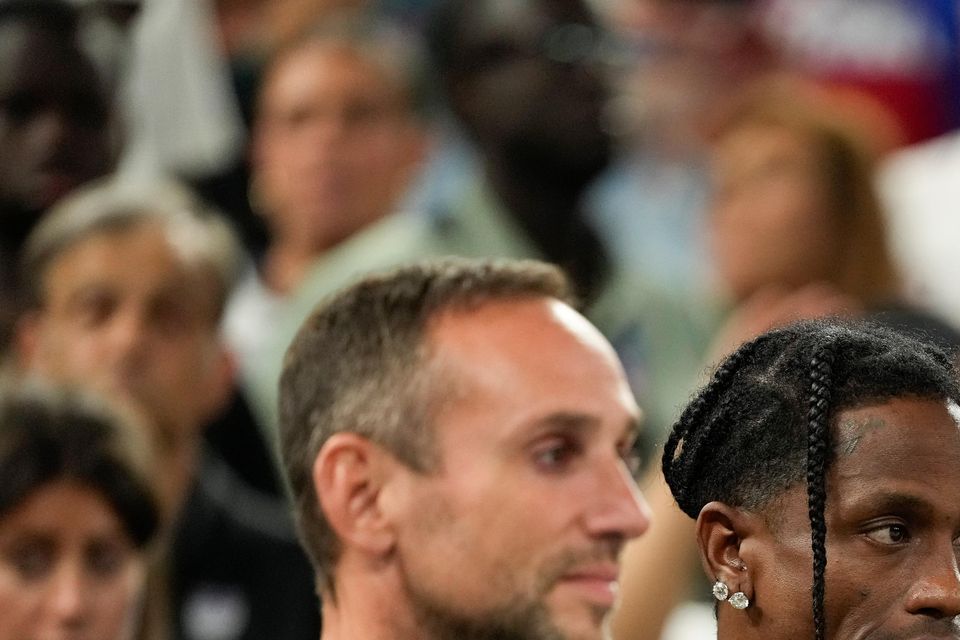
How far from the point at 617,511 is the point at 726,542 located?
57cm

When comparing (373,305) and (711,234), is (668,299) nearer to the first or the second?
(711,234)

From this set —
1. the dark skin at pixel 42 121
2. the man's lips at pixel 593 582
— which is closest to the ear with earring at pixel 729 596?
the man's lips at pixel 593 582

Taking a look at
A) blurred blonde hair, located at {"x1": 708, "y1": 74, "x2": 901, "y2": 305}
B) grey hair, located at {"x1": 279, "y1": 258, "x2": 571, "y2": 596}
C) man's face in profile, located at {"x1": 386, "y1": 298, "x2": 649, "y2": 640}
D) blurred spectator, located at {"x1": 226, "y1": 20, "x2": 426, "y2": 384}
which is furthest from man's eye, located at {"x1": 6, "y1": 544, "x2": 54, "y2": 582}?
blurred blonde hair, located at {"x1": 708, "y1": 74, "x2": 901, "y2": 305}

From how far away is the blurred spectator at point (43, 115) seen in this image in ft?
15.9

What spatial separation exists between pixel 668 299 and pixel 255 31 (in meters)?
1.58

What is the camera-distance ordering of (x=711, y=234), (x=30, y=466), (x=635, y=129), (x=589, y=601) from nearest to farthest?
(x=589, y=601), (x=30, y=466), (x=711, y=234), (x=635, y=129)

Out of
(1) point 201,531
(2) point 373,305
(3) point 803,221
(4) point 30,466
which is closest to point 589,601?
(2) point 373,305

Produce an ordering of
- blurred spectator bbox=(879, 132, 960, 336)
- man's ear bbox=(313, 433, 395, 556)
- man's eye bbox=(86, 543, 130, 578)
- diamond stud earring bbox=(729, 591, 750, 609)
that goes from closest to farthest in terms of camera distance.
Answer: diamond stud earring bbox=(729, 591, 750, 609)
man's ear bbox=(313, 433, 395, 556)
man's eye bbox=(86, 543, 130, 578)
blurred spectator bbox=(879, 132, 960, 336)

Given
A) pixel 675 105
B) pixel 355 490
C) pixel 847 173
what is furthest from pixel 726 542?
pixel 675 105

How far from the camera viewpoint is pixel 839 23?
674cm

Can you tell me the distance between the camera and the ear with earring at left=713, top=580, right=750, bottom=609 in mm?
2367

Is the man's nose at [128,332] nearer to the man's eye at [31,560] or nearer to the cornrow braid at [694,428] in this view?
the man's eye at [31,560]

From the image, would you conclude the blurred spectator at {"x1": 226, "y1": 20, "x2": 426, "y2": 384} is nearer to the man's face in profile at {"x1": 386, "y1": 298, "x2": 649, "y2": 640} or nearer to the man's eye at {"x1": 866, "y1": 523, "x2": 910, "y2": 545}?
the man's face in profile at {"x1": 386, "y1": 298, "x2": 649, "y2": 640}

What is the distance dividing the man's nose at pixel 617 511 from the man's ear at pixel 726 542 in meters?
0.51
